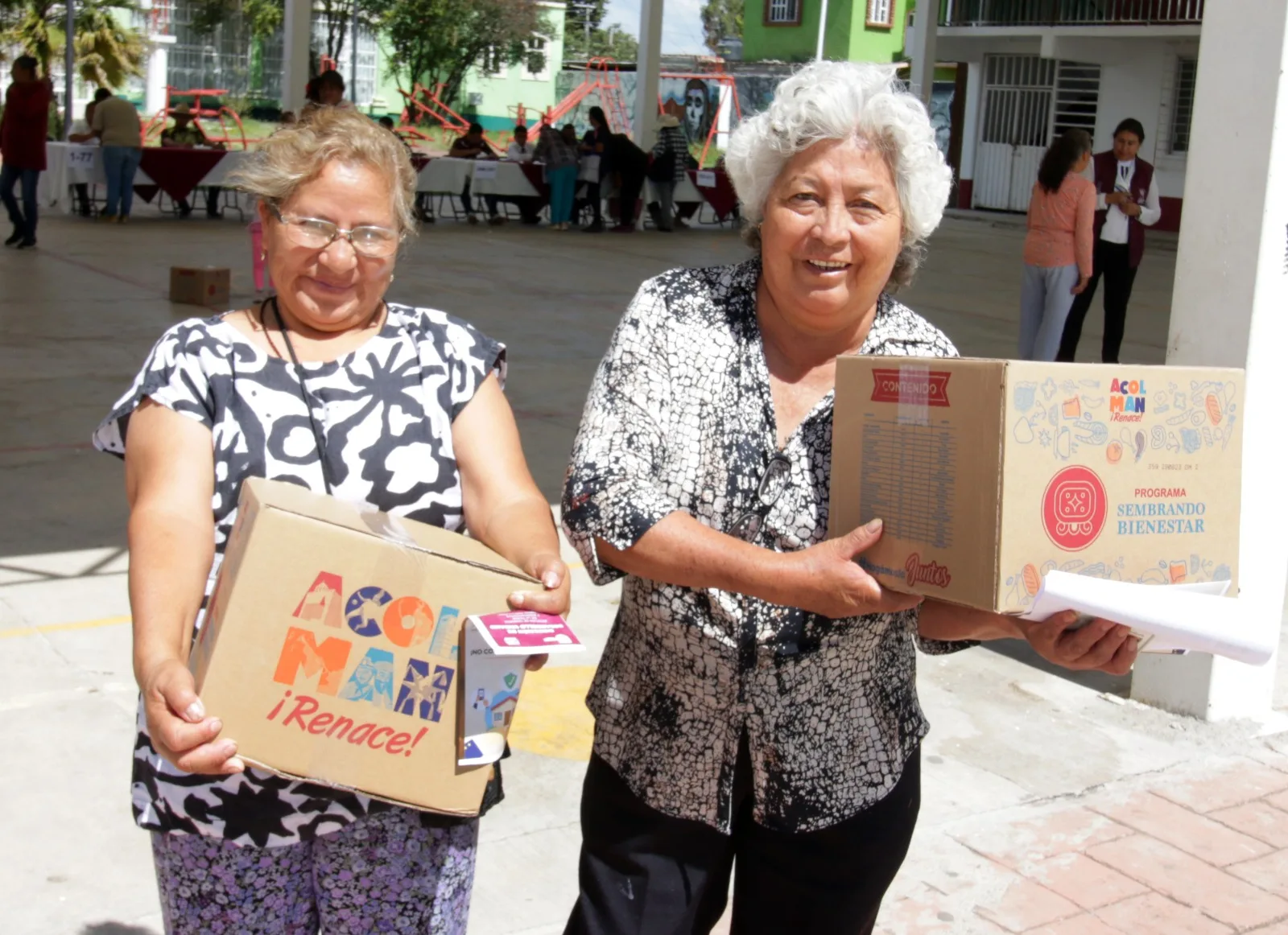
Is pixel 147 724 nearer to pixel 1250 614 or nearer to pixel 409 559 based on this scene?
pixel 409 559

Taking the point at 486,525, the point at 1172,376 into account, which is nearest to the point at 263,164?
the point at 486,525

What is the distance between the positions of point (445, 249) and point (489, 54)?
31.6 m

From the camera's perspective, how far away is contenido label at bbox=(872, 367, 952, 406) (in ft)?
5.95

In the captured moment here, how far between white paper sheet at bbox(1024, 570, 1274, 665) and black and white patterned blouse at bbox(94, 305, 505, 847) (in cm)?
85

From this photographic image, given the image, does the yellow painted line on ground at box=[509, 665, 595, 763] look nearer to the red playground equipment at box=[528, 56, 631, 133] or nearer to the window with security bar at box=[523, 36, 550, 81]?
the red playground equipment at box=[528, 56, 631, 133]

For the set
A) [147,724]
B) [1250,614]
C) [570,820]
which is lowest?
[570,820]

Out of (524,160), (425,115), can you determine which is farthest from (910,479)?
(425,115)

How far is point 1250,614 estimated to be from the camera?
1802 millimetres

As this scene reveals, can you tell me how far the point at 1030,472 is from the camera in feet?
5.74

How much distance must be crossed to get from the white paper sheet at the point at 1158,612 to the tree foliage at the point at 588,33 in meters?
58.3

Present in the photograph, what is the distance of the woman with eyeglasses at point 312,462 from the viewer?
1.90 m

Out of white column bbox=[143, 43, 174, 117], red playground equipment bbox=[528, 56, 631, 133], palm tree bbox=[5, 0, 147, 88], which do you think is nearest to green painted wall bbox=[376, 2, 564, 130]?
red playground equipment bbox=[528, 56, 631, 133]

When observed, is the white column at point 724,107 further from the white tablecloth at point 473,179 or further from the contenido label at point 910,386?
the contenido label at point 910,386

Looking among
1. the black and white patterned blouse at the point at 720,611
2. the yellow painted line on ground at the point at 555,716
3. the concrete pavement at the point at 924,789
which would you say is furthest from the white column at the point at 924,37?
the black and white patterned blouse at the point at 720,611
